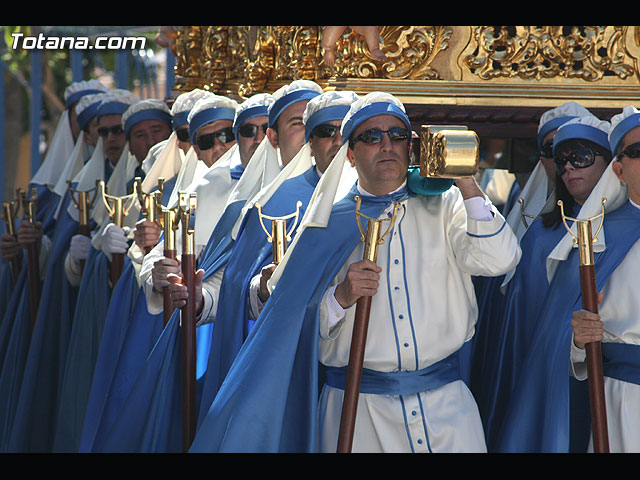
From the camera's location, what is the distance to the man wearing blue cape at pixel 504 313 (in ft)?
17.6

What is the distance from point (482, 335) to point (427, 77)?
5.50ft

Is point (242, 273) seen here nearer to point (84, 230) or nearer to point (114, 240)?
point (114, 240)

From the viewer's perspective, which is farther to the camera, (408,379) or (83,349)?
(83,349)

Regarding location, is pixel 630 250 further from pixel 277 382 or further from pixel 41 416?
pixel 41 416

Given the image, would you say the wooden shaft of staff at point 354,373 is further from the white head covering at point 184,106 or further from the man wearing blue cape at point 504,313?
the white head covering at point 184,106

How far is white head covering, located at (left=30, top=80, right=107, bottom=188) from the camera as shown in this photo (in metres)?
9.91

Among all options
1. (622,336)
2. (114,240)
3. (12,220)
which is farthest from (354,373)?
(12,220)

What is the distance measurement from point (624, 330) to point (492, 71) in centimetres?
246

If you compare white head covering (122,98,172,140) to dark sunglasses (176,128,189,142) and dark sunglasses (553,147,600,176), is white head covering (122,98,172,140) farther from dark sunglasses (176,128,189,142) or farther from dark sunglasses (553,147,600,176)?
dark sunglasses (553,147,600,176)

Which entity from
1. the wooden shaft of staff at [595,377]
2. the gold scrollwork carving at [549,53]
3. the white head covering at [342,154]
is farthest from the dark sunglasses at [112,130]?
the wooden shaft of staff at [595,377]

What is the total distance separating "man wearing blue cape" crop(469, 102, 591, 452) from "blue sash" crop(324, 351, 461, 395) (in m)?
0.62

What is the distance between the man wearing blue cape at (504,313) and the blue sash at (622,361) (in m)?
0.60

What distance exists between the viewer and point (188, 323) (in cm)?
548

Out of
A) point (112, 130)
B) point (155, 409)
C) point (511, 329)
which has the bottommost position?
point (155, 409)
